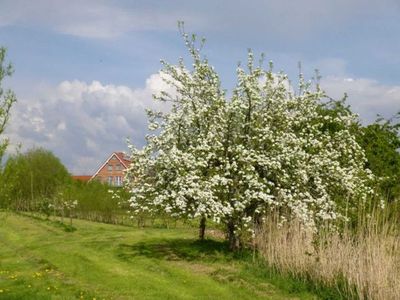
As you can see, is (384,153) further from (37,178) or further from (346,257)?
(37,178)

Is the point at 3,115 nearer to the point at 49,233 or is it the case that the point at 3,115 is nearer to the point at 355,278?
the point at 355,278

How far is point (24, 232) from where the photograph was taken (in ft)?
95.4

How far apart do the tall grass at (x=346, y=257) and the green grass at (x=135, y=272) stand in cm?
57

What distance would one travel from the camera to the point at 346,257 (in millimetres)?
11945

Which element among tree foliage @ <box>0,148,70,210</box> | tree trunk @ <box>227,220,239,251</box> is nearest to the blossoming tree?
tree trunk @ <box>227,220,239,251</box>

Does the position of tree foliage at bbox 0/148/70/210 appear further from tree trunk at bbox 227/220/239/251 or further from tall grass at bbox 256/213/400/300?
tall grass at bbox 256/213/400/300

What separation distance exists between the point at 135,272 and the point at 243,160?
14.8 feet

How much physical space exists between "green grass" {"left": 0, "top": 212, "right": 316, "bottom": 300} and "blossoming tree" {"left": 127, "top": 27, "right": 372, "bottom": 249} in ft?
5.02

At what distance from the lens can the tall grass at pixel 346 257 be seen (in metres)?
10.7

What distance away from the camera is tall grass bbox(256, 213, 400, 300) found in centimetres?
1071

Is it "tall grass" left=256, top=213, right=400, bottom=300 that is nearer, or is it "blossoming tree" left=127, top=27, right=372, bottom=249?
"tall grass" left=256, top=213, right=400, bottom=300

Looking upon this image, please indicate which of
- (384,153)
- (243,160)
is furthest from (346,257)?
(384,153)

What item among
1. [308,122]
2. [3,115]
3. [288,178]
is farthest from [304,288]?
[3,115]

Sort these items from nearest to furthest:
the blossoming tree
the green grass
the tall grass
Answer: the tall grass
the green grass
the blossoming tree
